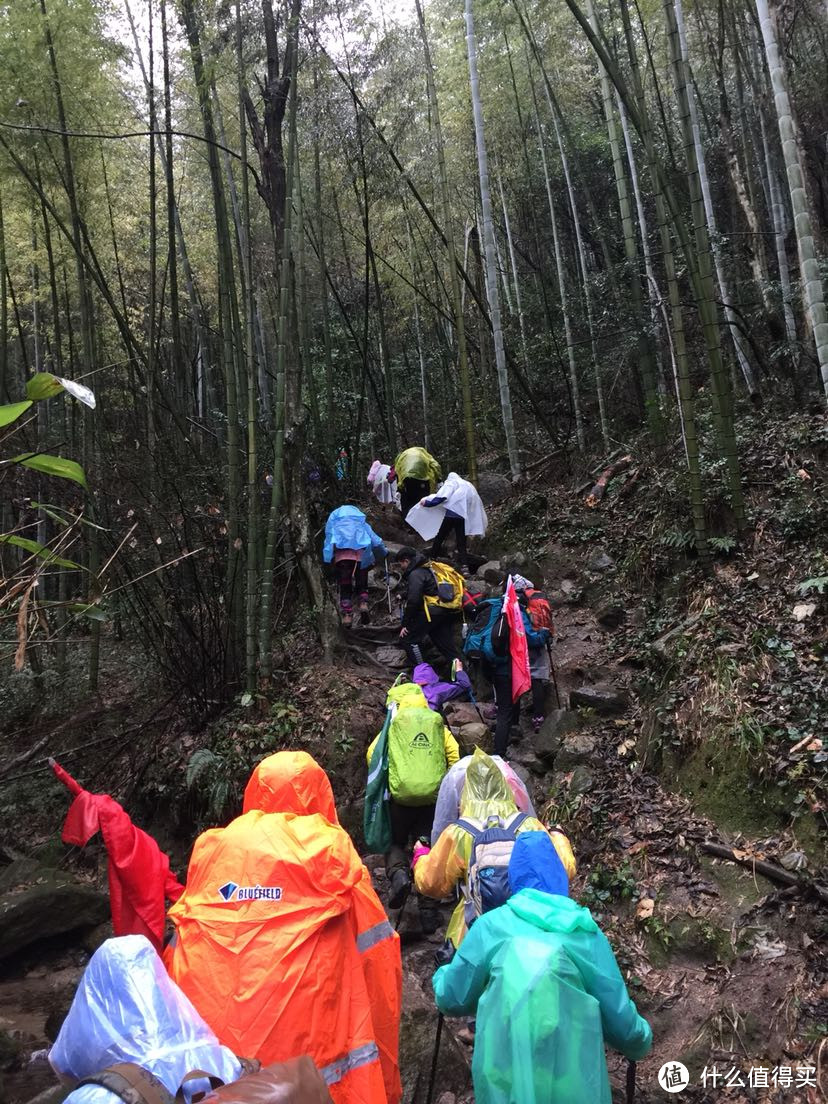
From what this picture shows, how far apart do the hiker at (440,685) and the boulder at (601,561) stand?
1.90 m

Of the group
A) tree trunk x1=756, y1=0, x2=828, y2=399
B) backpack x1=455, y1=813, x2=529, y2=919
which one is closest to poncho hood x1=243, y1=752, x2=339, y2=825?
backpack x1=455, y1=813, x2=529, y2=919

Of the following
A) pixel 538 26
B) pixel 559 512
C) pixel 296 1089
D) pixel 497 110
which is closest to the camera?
pixel 296 1089

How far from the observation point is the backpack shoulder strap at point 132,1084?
40.3 inches

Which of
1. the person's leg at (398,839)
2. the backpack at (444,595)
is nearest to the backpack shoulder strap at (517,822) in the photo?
the person's leg at (398,839)

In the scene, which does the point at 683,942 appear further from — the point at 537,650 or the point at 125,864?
the point at 125,864

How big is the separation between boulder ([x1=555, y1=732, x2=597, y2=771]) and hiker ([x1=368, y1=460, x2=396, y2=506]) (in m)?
5.15

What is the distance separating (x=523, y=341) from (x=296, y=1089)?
38.2ft

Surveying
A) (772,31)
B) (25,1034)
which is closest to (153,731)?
(25,1034)

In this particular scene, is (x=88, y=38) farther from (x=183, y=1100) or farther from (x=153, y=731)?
(x=183, y=1100)

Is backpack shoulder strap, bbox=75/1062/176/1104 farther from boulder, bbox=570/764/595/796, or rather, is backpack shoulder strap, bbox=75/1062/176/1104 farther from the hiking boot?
boulder, bbox=570/764/595/796

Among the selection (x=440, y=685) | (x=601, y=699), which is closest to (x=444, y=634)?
(x=440, y=685)

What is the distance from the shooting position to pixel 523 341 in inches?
462

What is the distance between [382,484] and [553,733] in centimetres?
503

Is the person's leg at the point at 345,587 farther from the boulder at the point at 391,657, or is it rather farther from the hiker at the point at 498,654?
the hiker at the point at 498,654
